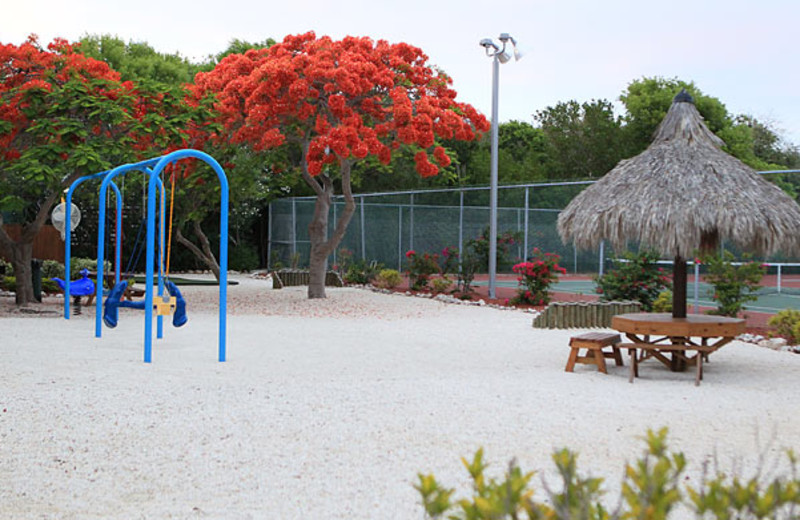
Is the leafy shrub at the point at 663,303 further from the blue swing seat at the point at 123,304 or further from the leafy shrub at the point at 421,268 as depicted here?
the blue swing seat at the point at 123,304

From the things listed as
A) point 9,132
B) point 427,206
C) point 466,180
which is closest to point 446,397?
point 9,132

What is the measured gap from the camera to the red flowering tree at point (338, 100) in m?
14.6

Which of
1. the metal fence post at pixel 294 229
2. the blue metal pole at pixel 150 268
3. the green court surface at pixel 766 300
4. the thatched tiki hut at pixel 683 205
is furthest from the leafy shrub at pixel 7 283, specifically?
the thatched tiki hut at pixel 683 205

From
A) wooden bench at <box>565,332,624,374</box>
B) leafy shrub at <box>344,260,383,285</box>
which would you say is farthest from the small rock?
leafy shrub at <box>344,260,383,285</box>

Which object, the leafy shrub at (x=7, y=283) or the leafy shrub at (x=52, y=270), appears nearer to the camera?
the leafy shrub at (x=7, y=283)

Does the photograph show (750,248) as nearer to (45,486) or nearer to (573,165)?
(45,486)

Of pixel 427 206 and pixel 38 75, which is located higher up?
pixel 38 75

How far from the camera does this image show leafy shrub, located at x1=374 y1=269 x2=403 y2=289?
1944 centimetres

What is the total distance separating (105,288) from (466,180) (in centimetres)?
2111

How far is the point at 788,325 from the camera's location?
10.9m

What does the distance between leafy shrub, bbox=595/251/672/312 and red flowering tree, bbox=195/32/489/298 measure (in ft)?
12.4

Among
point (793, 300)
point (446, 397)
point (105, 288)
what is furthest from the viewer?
point (105, 288)

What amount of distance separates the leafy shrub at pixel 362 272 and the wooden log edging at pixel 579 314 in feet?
28.1

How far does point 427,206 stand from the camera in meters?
21.2
